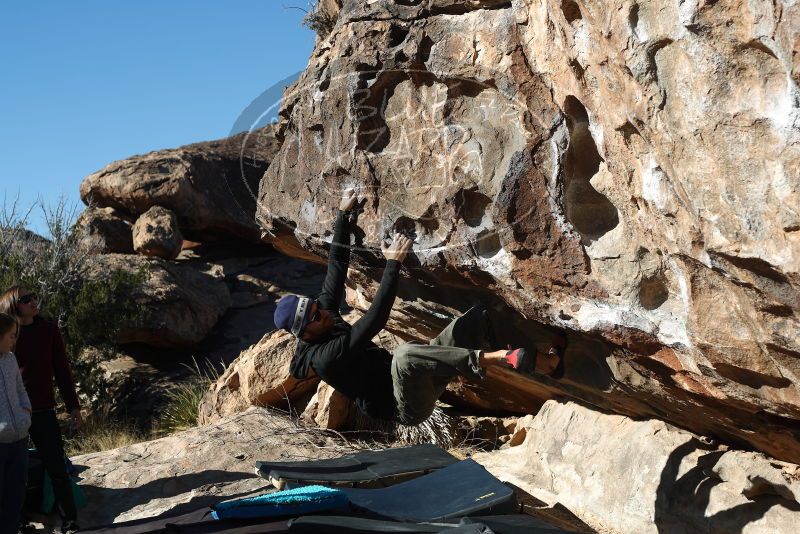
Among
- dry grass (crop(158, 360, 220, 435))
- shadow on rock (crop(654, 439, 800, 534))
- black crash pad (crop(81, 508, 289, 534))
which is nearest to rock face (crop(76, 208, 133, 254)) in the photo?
dry grass (crop(158, 360, 220, 435))

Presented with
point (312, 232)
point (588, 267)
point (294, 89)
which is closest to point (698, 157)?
point (588, 267)

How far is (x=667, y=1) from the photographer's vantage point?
3453 millimetres

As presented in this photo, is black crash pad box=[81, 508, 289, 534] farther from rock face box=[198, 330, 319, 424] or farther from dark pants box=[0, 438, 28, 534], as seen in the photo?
rock face box=[198, 330, 319, 424]

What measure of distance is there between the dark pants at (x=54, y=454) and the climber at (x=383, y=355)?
73.3 inches

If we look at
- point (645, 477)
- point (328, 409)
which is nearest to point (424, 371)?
point (645, 477)

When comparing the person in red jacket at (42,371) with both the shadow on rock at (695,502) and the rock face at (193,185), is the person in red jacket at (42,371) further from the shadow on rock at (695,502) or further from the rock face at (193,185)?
Result: the rock face at (193,185)

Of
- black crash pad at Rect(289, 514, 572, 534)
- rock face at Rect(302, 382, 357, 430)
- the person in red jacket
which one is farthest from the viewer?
rock face at Rect(302, 382, 357, 430)

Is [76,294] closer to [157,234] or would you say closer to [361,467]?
[157,234]

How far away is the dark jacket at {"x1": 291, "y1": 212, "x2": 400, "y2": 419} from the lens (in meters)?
4.80

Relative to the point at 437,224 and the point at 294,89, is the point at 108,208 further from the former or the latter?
the point at 437,224

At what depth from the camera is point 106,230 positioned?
48.4 ft

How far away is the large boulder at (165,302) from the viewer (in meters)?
12.4

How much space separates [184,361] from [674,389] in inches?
368

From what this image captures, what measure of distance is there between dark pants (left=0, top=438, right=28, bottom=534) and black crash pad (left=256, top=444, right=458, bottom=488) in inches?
55.3
